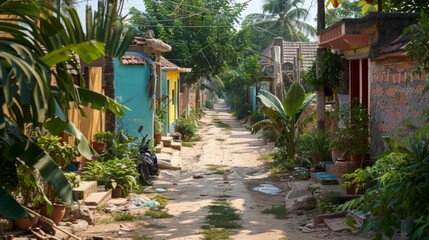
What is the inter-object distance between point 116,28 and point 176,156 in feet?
51.2

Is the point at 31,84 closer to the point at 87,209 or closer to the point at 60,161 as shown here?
the point at 60,161

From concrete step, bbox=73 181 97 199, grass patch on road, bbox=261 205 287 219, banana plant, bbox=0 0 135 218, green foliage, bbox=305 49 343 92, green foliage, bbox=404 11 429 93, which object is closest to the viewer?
banana plant, bbox=0 0 135 218

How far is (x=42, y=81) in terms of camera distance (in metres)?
4.89

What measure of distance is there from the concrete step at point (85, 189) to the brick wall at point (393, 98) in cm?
516

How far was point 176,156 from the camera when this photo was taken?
21031mm

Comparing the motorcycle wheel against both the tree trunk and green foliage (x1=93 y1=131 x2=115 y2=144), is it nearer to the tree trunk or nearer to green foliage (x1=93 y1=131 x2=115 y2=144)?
green foliage (x1=93 y1=131 x2=115 y2=144)

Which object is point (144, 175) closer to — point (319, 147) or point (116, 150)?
point (116, 150)

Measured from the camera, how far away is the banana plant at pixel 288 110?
690 inches

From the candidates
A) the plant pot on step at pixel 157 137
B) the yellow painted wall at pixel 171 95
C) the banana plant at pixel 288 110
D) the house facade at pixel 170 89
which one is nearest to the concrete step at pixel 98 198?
the banana plant at pixel 288 110

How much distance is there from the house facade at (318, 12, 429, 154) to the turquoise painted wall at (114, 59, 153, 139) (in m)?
7.26

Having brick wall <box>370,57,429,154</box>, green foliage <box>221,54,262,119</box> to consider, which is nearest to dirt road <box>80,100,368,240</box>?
brick wall <box>370,57,429,154</box>

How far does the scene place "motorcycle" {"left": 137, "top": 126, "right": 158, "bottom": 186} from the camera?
51.7 ft

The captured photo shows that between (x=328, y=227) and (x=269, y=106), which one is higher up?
(x=269, y=106)

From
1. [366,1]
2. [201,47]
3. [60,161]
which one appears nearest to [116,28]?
[60,161]
